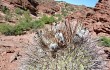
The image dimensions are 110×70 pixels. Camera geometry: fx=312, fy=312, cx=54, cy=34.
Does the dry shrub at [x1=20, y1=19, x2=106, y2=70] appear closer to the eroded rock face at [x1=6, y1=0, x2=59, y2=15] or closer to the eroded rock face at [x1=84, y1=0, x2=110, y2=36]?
the eroded rock face at [x1=84, y1=0, x2=110, y2=36]

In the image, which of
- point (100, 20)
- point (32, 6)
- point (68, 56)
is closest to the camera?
point (68, 56)

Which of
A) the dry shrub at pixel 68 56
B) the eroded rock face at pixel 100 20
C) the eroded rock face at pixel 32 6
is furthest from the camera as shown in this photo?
the eroded rock face at pixel 32 6

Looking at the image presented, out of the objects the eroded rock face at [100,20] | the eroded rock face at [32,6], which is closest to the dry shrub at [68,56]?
the eroded rock face at [100,20]

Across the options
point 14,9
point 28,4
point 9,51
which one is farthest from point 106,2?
point 28,4

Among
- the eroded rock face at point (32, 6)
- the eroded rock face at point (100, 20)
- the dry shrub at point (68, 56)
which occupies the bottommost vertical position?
the eroded rock face at point (32, 6)

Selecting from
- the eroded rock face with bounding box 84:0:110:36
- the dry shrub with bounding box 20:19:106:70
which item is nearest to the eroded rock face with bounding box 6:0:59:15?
the eroded rock face with bounding box 84:0:110:36

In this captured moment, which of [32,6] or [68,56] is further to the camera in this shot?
[32,6]

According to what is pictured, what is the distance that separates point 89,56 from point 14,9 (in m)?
32.9

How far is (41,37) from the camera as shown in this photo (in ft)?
13.2

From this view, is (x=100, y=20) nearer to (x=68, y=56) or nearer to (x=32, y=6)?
(x=68, y=56)

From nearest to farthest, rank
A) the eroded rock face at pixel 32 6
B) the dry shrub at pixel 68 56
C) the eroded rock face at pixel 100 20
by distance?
the dry shrub at pixel 68 56
the eroded rock face at pixel 100 20
the eroded rock face at pixel 32 6

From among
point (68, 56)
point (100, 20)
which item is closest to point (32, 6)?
point (100, 20)

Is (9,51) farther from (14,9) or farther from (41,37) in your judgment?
(14,9)

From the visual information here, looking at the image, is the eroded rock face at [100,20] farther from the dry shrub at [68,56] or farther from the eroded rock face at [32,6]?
the eroded rock face at [32,6]
